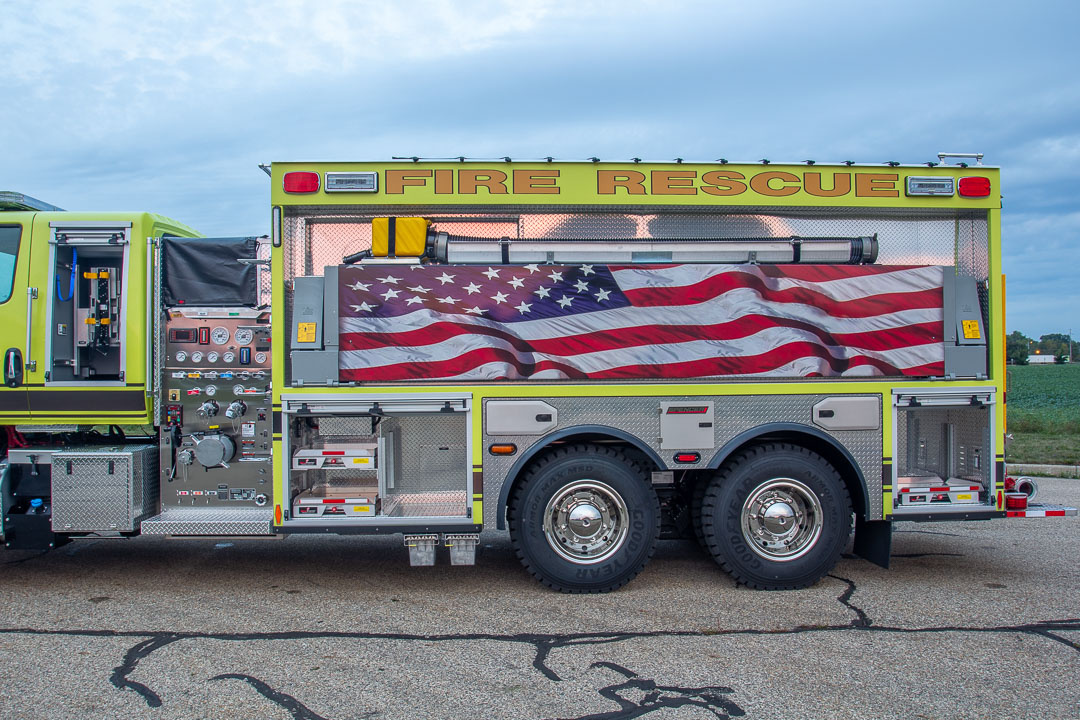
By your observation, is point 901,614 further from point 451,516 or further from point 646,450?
point 451,516

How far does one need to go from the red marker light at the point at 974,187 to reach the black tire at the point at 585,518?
315cm

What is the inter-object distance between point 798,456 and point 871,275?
1438 millimetres

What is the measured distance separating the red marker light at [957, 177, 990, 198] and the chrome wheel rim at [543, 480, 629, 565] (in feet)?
11.1

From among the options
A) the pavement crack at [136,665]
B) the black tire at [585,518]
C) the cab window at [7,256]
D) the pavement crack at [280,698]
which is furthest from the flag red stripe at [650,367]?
the cab window at [7,256]

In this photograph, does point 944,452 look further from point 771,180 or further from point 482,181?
point 482,181

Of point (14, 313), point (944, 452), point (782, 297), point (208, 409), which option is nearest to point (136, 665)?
point (208, 409)

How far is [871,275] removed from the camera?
5.77 meters

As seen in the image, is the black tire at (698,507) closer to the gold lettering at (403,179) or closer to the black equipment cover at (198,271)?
the gold lettering at (403,179)

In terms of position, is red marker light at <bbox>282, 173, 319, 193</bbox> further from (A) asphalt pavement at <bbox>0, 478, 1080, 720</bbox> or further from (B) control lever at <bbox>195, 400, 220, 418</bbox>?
(A) asphalt pavement at <bbox>0, 478, 1080, 720</bbox>

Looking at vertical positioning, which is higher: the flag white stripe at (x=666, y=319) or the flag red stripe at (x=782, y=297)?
the flag red stripe at (x=782, y=297)

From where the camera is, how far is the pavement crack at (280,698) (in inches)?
146

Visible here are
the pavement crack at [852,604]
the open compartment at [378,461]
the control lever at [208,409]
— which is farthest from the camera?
the control lever at [208,409]

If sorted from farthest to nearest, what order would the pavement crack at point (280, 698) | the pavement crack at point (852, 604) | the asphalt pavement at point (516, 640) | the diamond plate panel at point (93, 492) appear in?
the diamond plate panel at point (93, 492) < the pavement crack at point (852, 604) < the asphalt pavement at point (516, 640) < the pavement crack at point (280, 698)

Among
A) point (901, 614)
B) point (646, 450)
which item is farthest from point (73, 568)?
point (901, 614)
